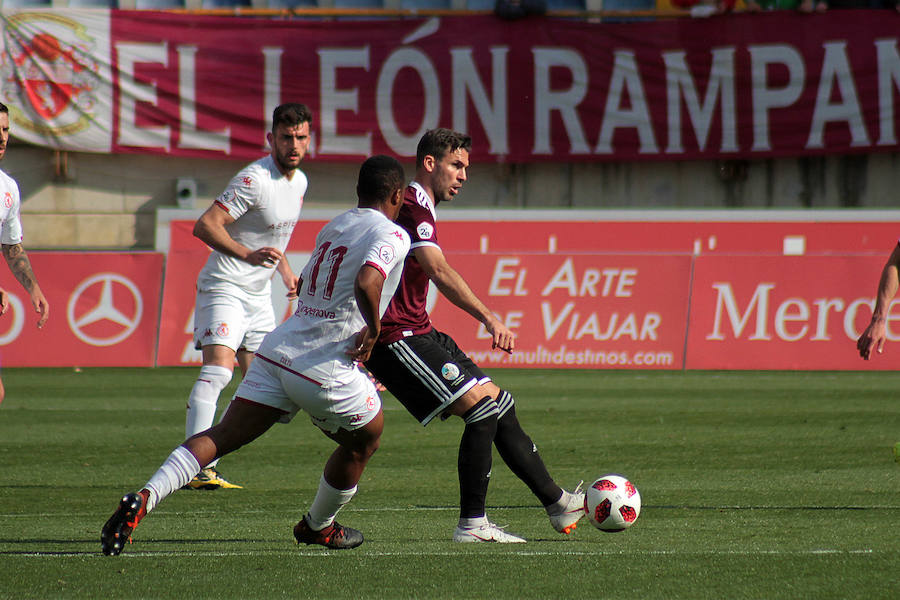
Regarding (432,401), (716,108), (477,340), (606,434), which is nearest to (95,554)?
(432,401)

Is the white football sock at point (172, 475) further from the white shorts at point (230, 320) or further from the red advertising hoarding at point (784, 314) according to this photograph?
the red advertising hoarding at point (784, 314)

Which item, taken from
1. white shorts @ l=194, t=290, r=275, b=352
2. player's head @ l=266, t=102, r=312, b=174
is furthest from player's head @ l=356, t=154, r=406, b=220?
white shorts @ l=194, t=290, r=275, b=352

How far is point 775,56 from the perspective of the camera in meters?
22.9

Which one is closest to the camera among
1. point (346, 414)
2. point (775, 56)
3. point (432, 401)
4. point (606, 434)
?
point (346, 414)

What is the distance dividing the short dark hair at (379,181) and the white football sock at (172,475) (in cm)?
137

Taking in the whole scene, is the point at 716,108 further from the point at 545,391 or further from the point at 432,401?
the point at 432,401

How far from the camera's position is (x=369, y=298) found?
17.4 ft

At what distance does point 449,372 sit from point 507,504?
1.67 meters

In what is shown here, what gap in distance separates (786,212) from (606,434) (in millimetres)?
10947

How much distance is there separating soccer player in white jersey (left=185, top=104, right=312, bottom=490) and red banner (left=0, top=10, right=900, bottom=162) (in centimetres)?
1549

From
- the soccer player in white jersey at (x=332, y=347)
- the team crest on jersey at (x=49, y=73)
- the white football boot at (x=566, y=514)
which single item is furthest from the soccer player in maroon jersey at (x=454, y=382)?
the team crest on jersey at (x=49, y=73)

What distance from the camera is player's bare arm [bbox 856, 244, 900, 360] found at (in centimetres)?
652

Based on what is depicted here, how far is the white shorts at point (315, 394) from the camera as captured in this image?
541cm

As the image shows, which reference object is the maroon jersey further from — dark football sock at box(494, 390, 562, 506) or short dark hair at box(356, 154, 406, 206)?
dark football sock at box(494, 390, 562, 506)
